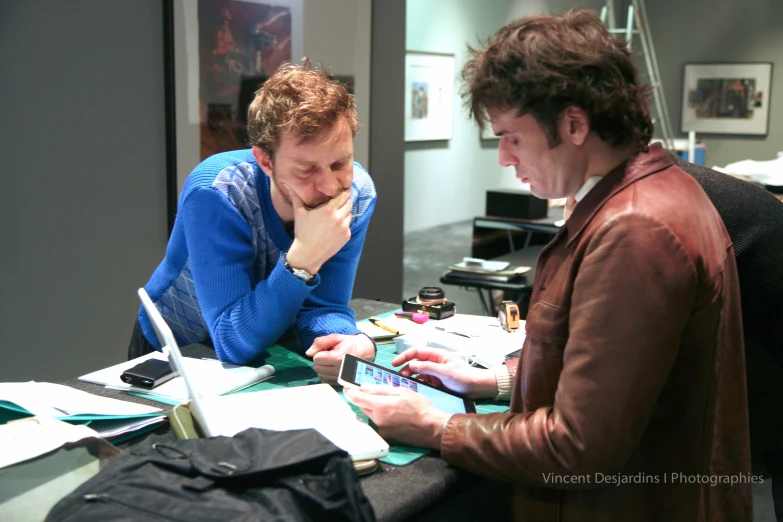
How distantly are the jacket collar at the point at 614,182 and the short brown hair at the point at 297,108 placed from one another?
2.38 ft

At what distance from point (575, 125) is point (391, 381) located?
0.62 meters

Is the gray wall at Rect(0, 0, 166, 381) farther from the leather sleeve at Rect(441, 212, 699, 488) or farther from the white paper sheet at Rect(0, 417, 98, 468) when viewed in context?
the leather sleeve at Rect(441, 212, 699, 488)

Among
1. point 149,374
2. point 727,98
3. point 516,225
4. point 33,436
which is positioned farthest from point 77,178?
point 727,98

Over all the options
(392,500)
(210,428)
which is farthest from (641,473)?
(210,428)

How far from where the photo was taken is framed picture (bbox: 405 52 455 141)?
5773 millimetres

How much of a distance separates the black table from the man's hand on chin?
36 cm

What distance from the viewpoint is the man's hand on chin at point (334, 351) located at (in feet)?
5.55

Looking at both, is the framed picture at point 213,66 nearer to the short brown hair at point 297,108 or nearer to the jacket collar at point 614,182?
the short brown hair at point 297,108

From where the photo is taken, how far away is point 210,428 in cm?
125

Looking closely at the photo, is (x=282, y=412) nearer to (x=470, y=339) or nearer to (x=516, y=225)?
(x=470, y=339)

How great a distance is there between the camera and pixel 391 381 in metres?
1.50

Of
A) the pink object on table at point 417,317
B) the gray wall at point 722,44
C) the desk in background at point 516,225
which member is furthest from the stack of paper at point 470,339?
the gray wall at point 722,44

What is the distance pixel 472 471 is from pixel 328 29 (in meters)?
2.86

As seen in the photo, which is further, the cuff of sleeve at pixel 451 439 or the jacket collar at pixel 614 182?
the cuff of sleeve at pixel 451 439
